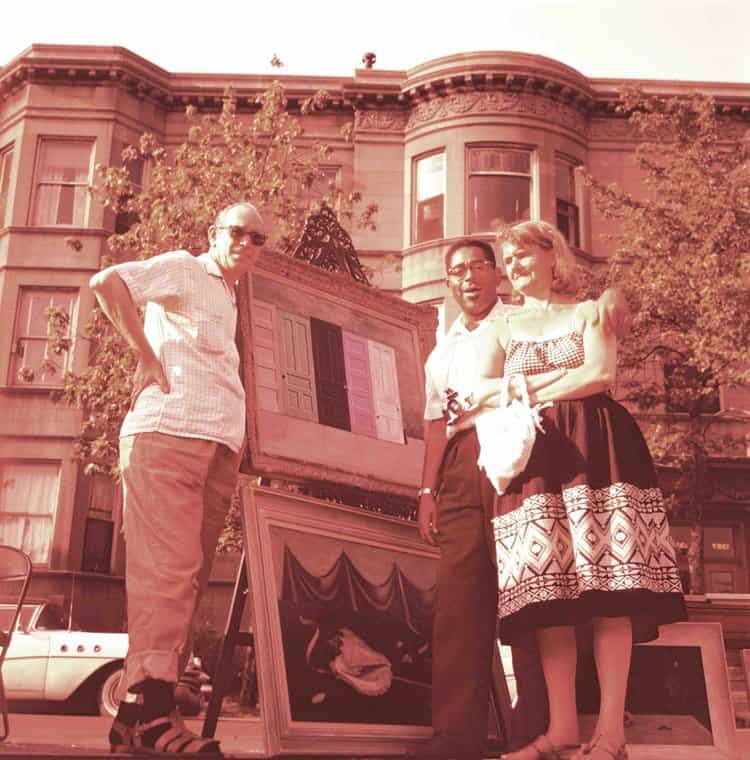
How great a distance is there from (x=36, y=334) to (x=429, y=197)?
28.3 feet

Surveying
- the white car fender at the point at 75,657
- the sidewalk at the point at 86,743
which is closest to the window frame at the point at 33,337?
the white car fender at the point at 75,657

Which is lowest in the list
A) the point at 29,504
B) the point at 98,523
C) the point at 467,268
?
the point at 467,268

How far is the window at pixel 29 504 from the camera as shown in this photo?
18797 mm

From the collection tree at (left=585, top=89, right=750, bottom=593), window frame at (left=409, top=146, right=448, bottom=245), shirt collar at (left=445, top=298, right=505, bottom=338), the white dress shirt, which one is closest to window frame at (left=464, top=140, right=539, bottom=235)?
window frame at (left=409, top=146, right=448, bottom=245)

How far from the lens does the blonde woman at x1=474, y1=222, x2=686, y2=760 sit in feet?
10.8

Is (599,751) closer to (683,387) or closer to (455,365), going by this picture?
(455,365)

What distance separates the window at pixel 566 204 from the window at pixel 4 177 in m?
11.8

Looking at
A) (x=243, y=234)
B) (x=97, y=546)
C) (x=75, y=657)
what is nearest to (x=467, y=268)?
(x=243, y=234)

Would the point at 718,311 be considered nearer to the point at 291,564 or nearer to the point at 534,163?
the point at 534,163

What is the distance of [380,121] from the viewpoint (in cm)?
2103

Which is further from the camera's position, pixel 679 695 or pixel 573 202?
pixel 573 202

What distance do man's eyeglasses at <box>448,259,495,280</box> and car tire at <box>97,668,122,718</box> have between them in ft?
26.1

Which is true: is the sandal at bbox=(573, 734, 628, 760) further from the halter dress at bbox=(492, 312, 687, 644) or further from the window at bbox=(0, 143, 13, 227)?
the window at bbox=(0, 143, 13, 227)

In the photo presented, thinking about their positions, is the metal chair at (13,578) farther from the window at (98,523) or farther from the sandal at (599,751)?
the window at (98,523)
